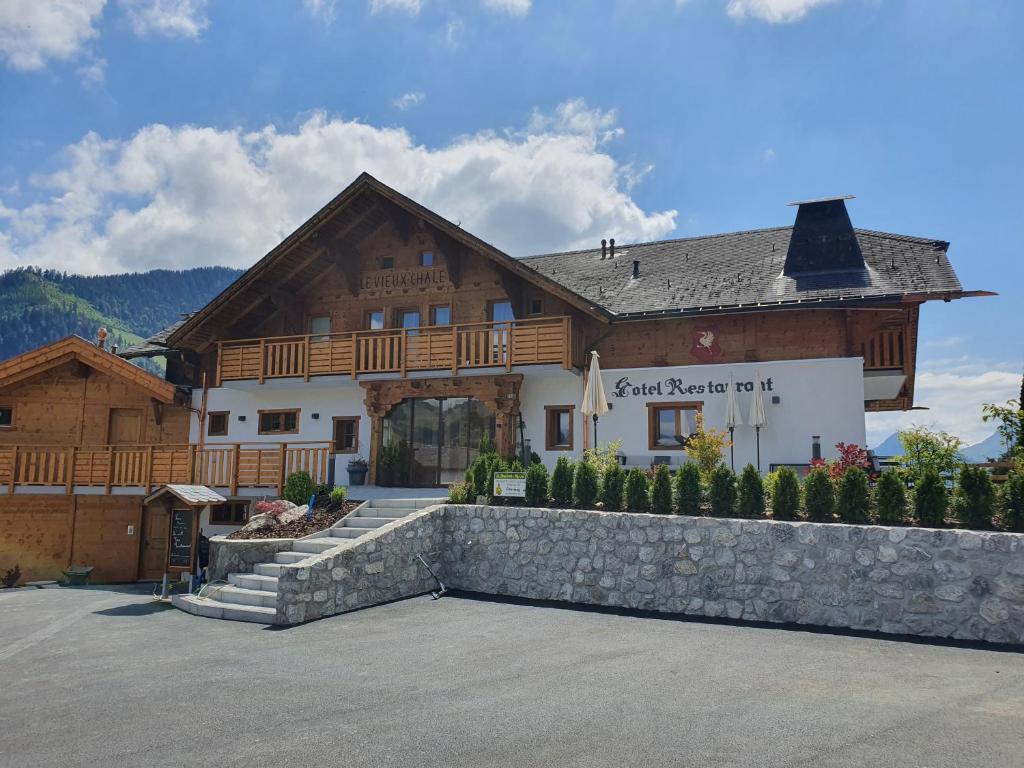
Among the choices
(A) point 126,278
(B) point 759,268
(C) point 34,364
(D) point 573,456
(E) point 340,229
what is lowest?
(D) point 573,456

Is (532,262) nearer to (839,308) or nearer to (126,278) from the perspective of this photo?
(839,308)

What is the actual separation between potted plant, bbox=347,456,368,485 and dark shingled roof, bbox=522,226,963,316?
719 cm

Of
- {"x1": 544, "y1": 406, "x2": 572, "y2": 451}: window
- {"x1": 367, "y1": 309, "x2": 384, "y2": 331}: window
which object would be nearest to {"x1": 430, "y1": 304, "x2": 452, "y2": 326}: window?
{"x1": 367, "y1": 309, "x2": 384, "y2": 331}: window

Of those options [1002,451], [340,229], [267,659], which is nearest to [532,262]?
[340,229]

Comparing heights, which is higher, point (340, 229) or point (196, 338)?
point (340, 229)

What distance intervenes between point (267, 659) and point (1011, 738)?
7404mm

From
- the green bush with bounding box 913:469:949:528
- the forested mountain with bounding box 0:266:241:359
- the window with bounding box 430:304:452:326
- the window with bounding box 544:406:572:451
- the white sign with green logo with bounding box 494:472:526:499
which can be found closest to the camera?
the green bush with bounding box 913:469:949:528

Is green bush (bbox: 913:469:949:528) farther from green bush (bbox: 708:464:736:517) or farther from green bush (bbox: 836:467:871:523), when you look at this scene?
green bush (bbox: 708:464:736:517)

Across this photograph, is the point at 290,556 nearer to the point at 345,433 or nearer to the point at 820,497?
the point at 345,433

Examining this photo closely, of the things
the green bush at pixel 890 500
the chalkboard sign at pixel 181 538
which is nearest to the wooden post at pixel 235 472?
the chalkboard sign at pixel 181 538

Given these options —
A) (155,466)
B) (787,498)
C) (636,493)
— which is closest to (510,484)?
(636,493)

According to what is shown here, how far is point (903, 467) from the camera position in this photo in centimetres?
1182

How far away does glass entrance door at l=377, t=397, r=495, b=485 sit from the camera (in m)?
19.0

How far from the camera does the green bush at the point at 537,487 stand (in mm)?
13430
